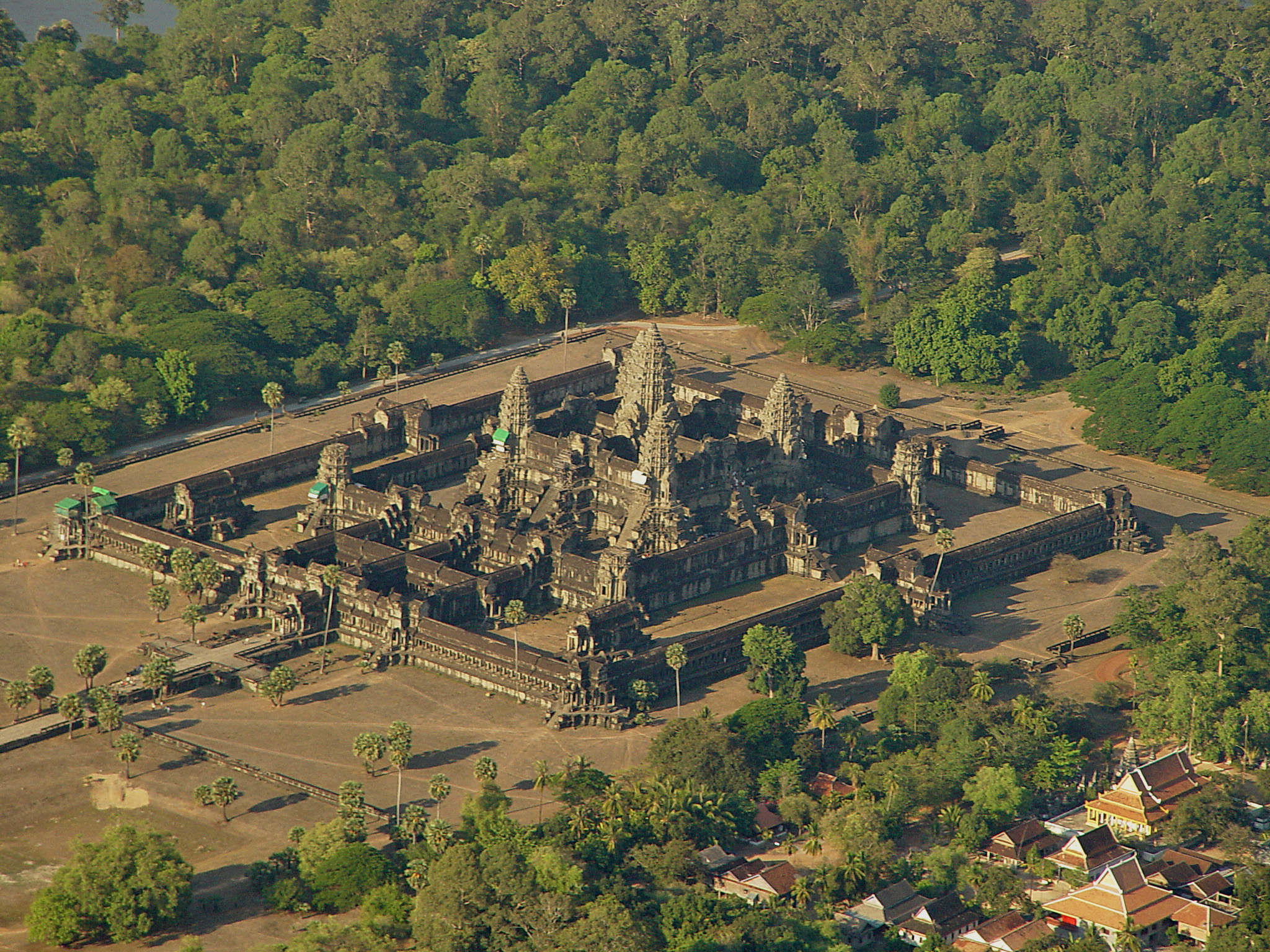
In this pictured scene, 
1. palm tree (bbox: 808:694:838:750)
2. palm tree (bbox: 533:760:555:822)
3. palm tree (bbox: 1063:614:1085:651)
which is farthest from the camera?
palm tree (bbox: 1063:614:1085:651)

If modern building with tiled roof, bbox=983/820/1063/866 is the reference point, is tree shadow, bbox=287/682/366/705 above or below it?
above

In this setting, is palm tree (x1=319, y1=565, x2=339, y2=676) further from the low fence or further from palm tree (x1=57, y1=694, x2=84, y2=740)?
palm tree (x1=57, y1=694, x2=84, y2=740)

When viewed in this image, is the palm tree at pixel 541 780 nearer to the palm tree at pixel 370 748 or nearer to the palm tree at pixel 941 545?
the palm tree at pixel 370 748

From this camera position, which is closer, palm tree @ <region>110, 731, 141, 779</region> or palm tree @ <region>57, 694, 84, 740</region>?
palm tree @ <region>110, 731, 141, 779</region>

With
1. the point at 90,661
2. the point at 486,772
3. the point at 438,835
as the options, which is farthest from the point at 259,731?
the point at 438,835

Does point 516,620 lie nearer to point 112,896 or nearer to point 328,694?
point 328,694

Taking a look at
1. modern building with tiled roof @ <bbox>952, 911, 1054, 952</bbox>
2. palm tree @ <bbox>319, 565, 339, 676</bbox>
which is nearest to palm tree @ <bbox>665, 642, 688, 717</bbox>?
palm tree @ <bbox>319, 565, 339, 676</bbox>
